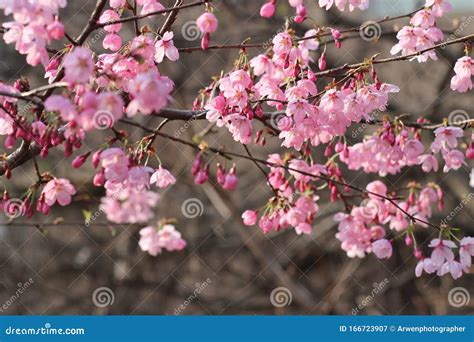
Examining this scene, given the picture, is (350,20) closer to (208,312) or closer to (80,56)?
(208,312)

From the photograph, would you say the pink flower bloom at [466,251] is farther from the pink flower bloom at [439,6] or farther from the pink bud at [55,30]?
the pink bud at [55,30]

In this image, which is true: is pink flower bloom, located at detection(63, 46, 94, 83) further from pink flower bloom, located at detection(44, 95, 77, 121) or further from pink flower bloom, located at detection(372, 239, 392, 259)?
pink flower bloom, located at detection(372, 239, 392, 259)

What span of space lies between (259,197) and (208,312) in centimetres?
129

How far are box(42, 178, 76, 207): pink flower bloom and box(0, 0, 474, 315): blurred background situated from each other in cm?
352

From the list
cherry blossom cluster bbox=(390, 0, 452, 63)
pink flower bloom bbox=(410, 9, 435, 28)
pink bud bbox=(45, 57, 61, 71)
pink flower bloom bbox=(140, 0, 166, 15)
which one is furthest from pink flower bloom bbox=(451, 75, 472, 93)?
pink bud bbox=(45, 57, 61, 71)

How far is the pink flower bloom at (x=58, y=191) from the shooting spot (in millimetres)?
2648

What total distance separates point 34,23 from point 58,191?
88cm

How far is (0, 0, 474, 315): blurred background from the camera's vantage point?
6.40 meters

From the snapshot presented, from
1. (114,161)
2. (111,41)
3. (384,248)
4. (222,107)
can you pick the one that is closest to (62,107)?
(114,161)

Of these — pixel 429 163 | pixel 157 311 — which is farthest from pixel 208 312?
pixel 429 163

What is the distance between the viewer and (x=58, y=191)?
8.73ft

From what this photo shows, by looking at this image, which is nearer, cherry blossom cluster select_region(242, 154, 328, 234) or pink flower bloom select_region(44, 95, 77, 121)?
pink flower bloom select_region(44, 95, 77, 121)

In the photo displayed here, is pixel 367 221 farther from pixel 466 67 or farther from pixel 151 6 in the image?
pixel 151 6

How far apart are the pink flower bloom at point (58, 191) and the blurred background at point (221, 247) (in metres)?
3.52
